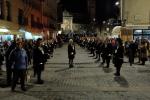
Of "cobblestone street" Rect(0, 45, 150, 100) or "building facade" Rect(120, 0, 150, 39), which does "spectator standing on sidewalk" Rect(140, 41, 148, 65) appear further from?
"building facade" Rect(120, 0, 150, 39)

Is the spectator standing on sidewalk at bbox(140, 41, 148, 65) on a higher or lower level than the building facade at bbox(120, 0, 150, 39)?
lower

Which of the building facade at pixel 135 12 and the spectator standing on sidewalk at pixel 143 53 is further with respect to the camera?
the building facade at pixel 135 12

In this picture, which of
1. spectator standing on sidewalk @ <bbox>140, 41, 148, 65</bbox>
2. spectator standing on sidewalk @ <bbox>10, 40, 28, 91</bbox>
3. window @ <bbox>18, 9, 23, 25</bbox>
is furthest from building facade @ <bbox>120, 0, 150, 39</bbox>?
spectator standing on sidewalk @ <bbox>10, 40, 28, 91</bbox>

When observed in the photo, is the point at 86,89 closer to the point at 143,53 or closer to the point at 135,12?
the point at 143,53

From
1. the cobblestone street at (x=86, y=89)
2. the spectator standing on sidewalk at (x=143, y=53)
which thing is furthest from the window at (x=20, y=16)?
the cobblestone street at (x=86, y=89)

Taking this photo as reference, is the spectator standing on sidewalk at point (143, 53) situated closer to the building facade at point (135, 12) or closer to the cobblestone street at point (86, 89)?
the cobblestone street at point (86, 89)

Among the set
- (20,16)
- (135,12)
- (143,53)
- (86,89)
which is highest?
(135,12)

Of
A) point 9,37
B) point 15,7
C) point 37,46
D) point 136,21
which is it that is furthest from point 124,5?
point 37,46

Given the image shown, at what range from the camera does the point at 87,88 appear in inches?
705

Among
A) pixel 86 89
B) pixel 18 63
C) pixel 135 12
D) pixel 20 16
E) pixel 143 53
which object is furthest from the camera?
pixel 20 16

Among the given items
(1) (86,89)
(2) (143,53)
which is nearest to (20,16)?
(2) (143,53)

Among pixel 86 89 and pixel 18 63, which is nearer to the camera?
pixel 18 63

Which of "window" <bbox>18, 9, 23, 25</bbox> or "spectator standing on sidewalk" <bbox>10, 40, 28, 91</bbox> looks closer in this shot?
"spectator standing on sidewalk" <bbox>10, 40, 28, 91</bbox>

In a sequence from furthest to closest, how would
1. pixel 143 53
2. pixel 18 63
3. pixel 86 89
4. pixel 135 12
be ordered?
1. pixel 135 12
2. pixel 143 53
3. pixel 86 89
4. pixel 18 63
